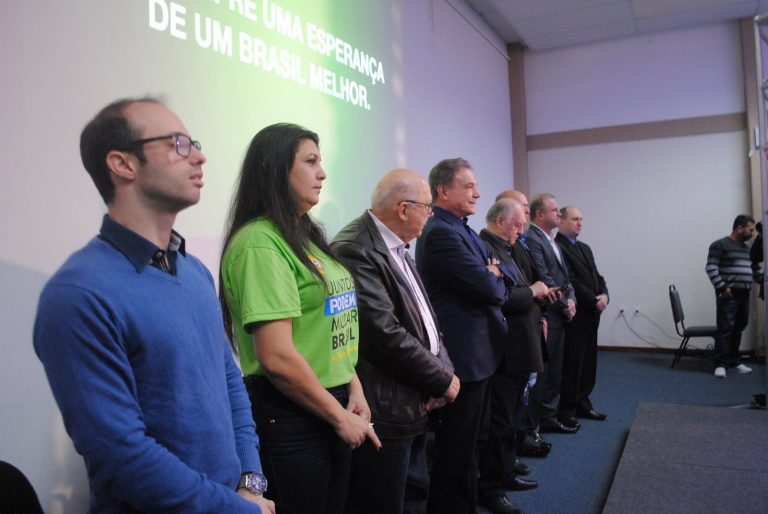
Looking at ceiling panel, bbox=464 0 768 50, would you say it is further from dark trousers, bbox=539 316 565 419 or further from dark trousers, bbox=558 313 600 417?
dark trousers, bbox=539 316 565 419

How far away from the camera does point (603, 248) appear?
6.84 m

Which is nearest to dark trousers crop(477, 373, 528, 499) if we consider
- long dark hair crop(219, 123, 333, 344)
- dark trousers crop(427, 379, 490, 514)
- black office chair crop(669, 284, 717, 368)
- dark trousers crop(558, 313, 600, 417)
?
dark trousers crop(427, 379, 490, 514)

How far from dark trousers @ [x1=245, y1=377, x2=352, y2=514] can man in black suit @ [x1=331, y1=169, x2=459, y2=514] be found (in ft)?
1.13

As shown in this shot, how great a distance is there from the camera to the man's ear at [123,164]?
1.01 meters

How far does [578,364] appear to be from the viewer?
4.12m

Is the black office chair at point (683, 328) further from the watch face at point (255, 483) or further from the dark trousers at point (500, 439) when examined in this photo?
the watch face at point (255, 483)

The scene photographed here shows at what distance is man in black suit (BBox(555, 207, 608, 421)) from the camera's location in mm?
4105

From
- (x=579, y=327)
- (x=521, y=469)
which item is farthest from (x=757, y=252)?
(x=521, y=469)

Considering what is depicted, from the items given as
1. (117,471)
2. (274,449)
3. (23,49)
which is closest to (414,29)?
(23,49)

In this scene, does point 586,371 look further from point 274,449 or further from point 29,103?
point 29,103

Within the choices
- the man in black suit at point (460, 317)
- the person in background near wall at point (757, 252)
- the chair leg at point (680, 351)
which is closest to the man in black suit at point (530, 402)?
the man in black suit at point (460, 317)

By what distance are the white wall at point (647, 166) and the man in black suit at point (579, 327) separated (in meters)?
2.61

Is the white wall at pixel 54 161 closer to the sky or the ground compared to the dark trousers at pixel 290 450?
closer to the sky

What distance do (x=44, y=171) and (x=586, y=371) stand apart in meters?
3.72
